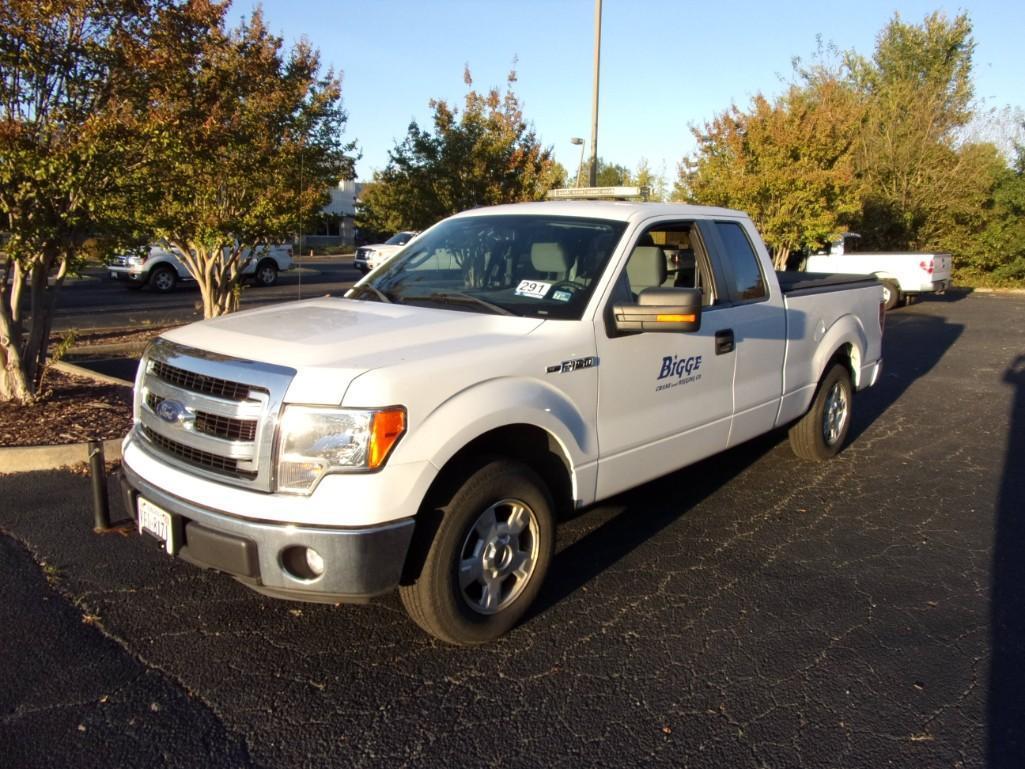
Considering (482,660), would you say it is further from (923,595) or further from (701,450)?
(923,595)

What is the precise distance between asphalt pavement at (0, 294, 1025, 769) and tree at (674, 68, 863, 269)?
13.9 m

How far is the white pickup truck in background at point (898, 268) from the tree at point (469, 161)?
937 centimetres

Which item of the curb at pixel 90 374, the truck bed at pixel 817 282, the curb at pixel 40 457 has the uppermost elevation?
the truck bed at pixel 817 282

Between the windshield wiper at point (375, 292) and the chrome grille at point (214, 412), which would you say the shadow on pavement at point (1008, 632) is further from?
the windshield wiper at point (375, 292)

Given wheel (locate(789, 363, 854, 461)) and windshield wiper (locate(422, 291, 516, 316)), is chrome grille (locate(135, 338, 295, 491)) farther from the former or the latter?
wheel (locate(789, 363, 854, 461))

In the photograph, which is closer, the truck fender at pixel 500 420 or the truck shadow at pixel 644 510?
the truck fender at pixel 500 420

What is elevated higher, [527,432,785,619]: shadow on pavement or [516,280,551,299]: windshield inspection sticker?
[516,280,551,299]: windshield inspection sticker

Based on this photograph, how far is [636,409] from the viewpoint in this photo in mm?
4117

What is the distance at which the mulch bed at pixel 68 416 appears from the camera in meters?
6.03

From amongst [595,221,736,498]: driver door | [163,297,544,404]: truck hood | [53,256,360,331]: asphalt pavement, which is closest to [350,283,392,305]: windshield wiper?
[163,297,544,404]: truck hood

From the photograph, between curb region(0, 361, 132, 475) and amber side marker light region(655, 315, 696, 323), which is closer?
amber side marker light region(655, 315, 696, 323)

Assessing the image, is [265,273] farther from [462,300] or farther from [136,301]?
[462,300]

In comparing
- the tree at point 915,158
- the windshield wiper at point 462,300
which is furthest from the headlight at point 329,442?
the tree at point 915,158

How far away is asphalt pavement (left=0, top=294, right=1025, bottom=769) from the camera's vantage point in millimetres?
2896
